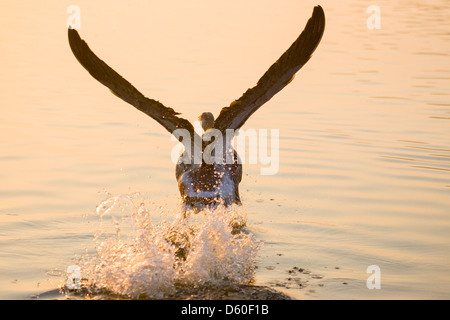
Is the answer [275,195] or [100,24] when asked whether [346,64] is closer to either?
[100,24]

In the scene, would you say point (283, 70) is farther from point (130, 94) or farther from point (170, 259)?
point (170, 259)

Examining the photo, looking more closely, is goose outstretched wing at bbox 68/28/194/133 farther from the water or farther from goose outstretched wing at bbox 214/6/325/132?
the water

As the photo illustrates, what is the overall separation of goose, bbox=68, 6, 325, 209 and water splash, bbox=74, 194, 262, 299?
0.22 meters

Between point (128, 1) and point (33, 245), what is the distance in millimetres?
26807

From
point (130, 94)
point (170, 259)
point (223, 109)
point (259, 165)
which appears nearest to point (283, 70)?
point (223, 109)

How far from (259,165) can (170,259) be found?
17.7ft

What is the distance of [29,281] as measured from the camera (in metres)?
8.41

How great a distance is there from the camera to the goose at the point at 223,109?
30.3ft

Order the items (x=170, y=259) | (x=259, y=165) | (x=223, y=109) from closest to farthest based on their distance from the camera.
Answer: (x=170, y=259), (x=223, y=109), (x=259, y=165)

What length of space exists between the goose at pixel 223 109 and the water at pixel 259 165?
0.67 meters

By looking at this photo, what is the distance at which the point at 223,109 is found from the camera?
9383 millimetres

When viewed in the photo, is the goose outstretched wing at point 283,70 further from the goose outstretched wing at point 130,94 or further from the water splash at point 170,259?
the water splash at point 170,259
